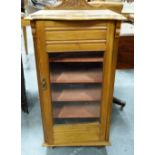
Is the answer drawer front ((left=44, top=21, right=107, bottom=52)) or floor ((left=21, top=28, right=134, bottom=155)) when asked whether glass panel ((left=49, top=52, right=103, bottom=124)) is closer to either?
drawer front ((left=44, top=21, right=107, bottom=52))

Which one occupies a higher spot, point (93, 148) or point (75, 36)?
point (75, 36)

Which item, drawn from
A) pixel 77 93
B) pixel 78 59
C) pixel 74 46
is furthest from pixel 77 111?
pixel 74 46

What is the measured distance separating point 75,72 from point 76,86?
11 centimetres

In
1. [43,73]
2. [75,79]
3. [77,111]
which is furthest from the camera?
[77,111]

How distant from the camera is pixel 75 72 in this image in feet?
4.49

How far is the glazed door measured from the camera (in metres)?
1.12

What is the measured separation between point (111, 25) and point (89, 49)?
0.56ft

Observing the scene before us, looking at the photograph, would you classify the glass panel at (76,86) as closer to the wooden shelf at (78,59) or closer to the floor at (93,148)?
the wooden shelf at (78,59)

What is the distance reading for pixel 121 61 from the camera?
97.7 inches

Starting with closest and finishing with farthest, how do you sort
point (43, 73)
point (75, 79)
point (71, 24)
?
1. point (71, 24)
2. point (43, 73)
3. point (75, 79)

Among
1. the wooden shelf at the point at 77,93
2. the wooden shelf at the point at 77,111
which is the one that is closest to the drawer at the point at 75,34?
the wooden shelf at the point at 77,93

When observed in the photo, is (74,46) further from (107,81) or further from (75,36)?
(107,81)
